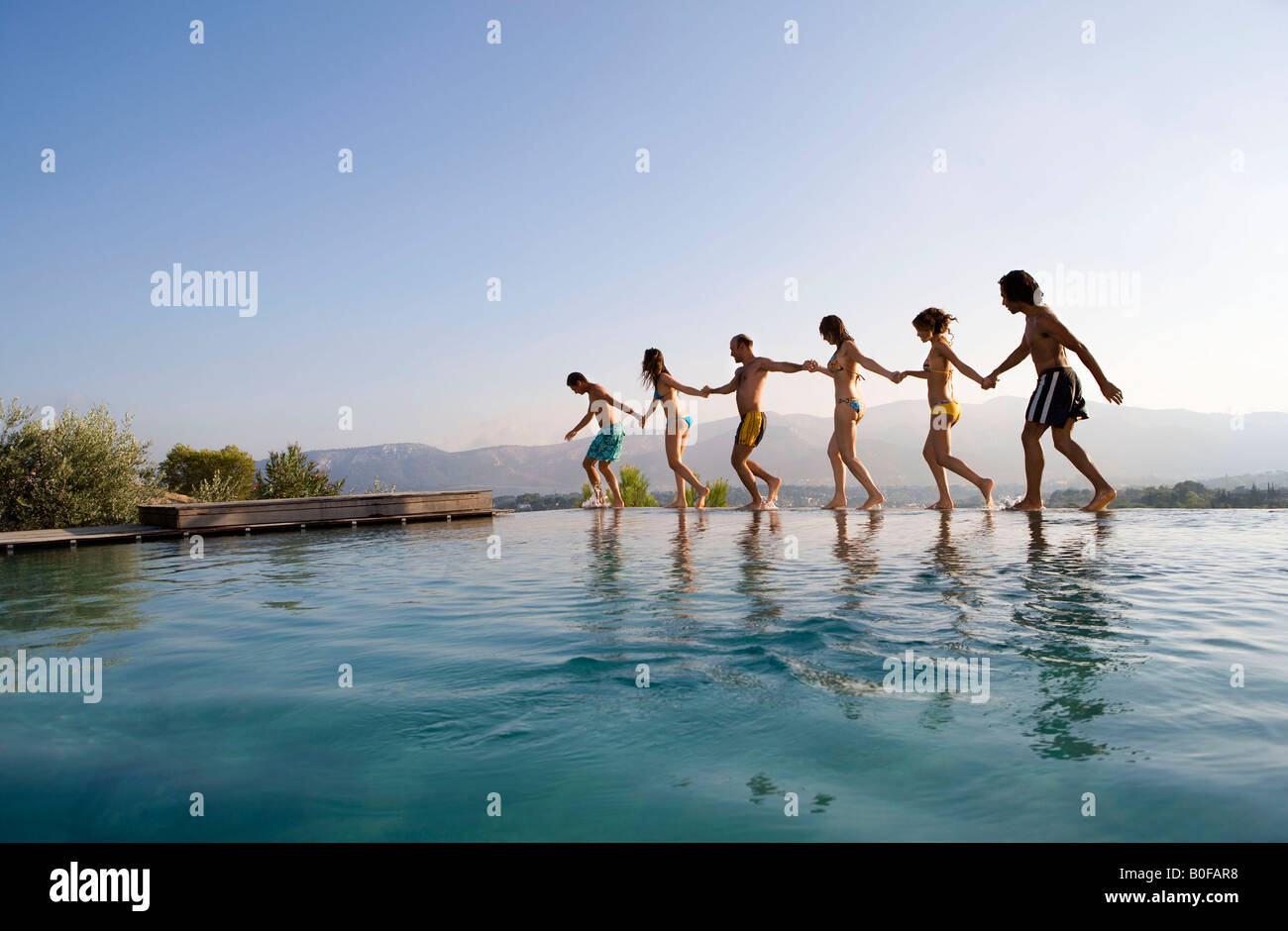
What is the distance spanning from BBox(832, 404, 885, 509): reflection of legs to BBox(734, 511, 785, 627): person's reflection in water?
2.11 metres

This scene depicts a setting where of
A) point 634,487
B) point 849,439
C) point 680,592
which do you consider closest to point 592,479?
point 634,487

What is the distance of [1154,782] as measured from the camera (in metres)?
2.25

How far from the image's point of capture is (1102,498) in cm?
945

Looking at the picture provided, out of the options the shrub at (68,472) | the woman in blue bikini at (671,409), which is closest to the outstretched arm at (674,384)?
the woman in blue bikini at (671,409)

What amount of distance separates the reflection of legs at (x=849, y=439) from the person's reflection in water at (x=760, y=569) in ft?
6.93

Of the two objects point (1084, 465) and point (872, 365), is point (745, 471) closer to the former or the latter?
point (872, 365)

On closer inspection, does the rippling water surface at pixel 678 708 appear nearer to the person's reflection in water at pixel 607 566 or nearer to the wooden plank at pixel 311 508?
the person's reflection in water at pixel 607 566

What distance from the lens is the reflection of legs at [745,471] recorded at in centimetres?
1227

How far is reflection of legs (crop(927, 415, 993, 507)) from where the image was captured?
1048 cm

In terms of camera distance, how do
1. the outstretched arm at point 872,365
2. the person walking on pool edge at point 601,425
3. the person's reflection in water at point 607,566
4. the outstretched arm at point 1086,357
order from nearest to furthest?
the person's reflection in water at point 607,566
the outstretched arm at point 1086,357
the outstretched arm at point 872,365
the person walking on pool edge at point 601,425

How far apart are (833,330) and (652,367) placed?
3319mm

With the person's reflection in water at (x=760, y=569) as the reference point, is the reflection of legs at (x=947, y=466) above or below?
above

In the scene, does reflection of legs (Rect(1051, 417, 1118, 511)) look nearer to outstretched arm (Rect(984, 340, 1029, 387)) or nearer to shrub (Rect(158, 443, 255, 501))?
outstretched arm (Rect(984, 340, 1029, 387))
